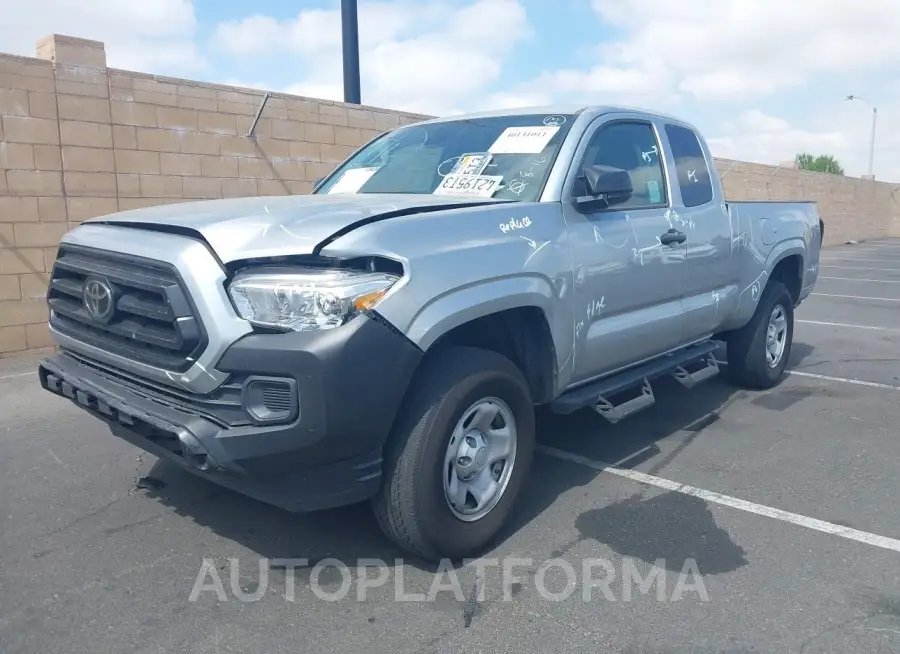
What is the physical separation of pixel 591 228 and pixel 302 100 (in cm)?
713

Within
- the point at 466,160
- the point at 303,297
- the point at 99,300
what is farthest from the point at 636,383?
the point at 99,300

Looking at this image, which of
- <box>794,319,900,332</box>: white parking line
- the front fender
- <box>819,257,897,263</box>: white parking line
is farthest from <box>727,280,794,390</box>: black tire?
<box>819,257,897,263</box>: white parking line

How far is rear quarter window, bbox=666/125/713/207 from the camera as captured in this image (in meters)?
A: 5.19

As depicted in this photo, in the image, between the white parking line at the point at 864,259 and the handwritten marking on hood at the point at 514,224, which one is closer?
the handwritten marking on hood at the point at 514,224

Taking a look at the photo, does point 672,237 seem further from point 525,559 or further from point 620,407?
point 525,559

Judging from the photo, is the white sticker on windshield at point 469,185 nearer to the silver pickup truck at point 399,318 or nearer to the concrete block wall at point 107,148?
the silver pickup truck at point 399,318

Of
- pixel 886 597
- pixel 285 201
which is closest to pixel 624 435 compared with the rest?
pixel 886 597

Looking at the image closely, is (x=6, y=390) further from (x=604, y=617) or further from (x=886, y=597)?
(x=886, y=597)

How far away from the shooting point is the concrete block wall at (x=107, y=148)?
776 centimetres

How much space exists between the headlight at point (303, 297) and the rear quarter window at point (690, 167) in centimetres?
298

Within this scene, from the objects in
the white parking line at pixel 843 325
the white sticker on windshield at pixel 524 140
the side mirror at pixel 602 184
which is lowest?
the white parking line at pixel 843 325

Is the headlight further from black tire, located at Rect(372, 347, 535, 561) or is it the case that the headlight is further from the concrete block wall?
the concrete block wall

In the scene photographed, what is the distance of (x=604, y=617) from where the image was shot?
9.93 ft
